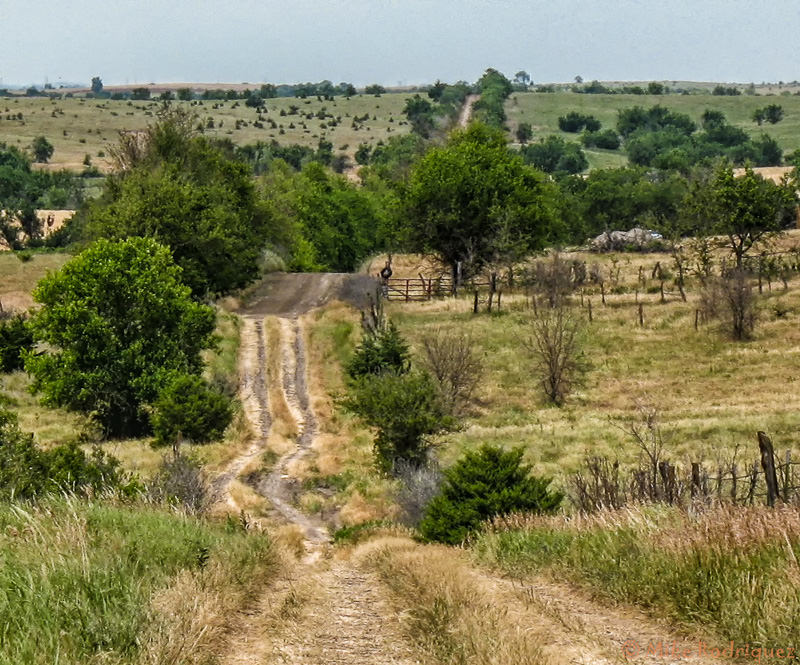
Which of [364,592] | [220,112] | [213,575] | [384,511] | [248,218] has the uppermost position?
[220,112]

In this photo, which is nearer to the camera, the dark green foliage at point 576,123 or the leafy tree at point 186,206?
the leafy tree at point 186,206

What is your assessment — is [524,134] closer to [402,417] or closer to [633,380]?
[633,380]

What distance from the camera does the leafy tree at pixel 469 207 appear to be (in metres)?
65.2

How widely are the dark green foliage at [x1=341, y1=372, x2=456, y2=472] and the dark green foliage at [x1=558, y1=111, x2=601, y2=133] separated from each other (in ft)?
535

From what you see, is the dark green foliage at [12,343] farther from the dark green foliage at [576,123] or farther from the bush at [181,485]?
the dark green foliage at [576,123]

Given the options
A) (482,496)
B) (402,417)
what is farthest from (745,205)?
(482,496)

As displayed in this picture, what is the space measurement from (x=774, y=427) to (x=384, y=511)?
1537 centimetres

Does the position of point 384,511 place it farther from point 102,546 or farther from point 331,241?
point 331,241

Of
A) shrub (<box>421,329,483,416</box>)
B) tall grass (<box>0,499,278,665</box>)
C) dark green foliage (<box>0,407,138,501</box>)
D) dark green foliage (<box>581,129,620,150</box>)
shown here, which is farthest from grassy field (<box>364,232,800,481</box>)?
dark green foliage (<box>581,129,620,150</box>)

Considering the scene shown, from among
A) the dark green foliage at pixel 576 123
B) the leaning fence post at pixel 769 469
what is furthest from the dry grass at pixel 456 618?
the dark green foliage at pixel 576 123

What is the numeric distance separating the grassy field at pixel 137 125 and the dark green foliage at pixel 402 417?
112551mm

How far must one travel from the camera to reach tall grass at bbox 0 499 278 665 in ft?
19.7

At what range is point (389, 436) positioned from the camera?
31.8 metres

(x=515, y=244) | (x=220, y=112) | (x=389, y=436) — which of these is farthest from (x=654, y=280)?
(x=220, y=112)
